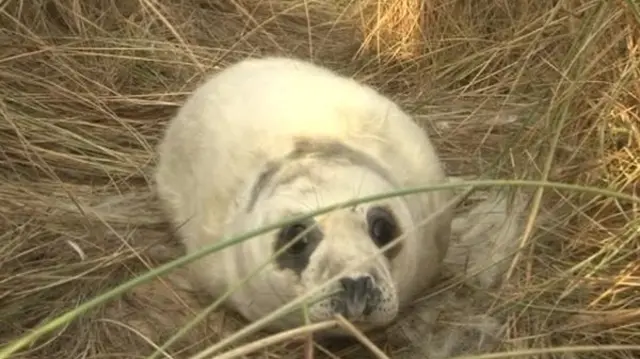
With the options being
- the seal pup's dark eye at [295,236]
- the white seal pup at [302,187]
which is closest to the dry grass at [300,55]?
the white seal pup at [302,187]

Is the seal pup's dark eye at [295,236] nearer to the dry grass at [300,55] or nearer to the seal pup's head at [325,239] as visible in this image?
the seal pup's head at [325,239]

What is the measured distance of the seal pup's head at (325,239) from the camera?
232 centimetres

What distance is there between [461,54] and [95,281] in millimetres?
1513

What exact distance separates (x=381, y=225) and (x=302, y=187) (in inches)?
7.1

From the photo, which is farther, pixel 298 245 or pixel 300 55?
pixel 300 55

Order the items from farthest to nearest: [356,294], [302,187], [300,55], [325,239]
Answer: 1. [300,55]
2. [302,187]
3. [325,239]
4. [356,294]

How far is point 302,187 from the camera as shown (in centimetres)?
253

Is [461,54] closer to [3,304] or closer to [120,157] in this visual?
[120,157]

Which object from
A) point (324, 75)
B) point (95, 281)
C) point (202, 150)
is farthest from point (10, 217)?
point (324, 75)

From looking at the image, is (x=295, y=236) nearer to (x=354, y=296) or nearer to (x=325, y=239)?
(x=325, y=239)

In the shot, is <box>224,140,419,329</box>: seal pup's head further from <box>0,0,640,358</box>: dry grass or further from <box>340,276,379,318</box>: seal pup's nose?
<box>0,0,640,358</box>: dry grass

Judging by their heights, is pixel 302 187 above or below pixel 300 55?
above

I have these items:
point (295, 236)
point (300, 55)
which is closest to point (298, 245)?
point (295, 236)

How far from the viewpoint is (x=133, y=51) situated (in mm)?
4008
